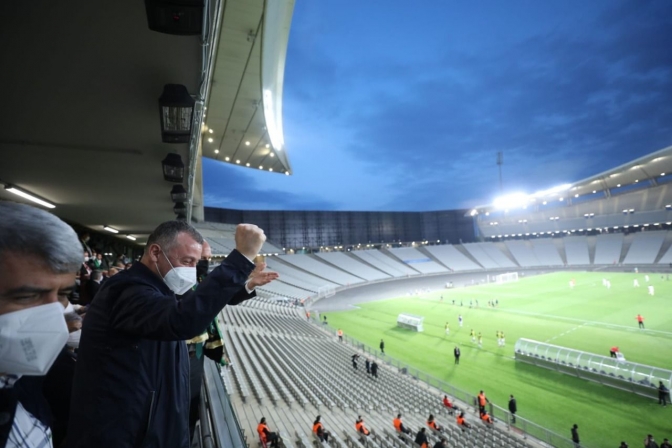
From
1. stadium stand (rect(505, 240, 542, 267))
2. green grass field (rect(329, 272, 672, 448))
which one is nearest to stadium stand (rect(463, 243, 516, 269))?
stadium stand (rect(505, 240, 542, 267))

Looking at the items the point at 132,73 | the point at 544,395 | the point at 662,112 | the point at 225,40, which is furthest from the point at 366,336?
the point at 662,112

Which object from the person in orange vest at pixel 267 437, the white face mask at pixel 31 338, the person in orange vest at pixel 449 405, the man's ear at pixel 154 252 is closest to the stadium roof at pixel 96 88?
the man's ear at pixel 154 252

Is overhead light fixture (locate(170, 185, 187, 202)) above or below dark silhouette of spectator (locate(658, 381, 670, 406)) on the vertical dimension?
above

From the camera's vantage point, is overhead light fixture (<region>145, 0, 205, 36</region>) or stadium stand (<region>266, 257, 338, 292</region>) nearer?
overhead light fixture (<region>145, 0, 205, 36</region>)

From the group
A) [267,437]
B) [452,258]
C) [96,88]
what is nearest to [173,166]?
[96,88]

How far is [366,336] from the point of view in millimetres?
23344

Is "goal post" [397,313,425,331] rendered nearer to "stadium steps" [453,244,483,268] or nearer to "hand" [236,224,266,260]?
"hand" [236,224,266,260]

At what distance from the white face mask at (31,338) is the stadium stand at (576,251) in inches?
2752

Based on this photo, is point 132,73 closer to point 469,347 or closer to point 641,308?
point 469,347

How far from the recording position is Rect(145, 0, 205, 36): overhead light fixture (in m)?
2.34

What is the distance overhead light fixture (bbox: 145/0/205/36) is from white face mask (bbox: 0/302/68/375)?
2.20 meters

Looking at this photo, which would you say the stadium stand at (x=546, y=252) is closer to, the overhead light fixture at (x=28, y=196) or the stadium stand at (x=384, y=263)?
the stadium stand at (x=384, y=263)

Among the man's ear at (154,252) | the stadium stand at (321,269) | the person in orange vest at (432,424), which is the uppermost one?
the man's ear at (154,252)

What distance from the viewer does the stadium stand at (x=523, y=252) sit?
63269mm
